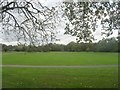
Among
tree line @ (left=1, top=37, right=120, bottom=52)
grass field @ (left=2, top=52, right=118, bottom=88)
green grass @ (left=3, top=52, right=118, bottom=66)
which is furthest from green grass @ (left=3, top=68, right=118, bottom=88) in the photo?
tree line @ (left=1, top=37, right=120, bottom=52)

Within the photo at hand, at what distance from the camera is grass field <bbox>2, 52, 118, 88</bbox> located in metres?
5.68

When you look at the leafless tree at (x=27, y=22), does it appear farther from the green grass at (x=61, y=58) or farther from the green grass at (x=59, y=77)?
the green grass at (x=59, y=77)

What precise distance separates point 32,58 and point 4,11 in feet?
3.75

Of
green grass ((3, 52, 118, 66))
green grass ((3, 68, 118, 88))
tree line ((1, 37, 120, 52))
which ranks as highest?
tree line ((1, 37, 120, 52))

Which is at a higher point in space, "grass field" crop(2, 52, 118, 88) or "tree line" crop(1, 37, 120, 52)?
"tree line" crop(1, 37, 120, 52)

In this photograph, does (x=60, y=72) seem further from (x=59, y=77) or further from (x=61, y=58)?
(x=61, y=58)

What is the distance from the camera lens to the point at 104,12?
15.5 ft

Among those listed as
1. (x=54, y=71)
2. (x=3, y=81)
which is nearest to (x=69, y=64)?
(x=54, y=71)

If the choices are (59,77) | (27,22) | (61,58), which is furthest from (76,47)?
(59,77)

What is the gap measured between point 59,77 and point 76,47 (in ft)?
4.56

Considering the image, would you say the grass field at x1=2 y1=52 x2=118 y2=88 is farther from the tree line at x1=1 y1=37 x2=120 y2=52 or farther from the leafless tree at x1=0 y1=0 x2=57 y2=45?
the leafless tree at x1=0 y1=0 x2=57 y2=45

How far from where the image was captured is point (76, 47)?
5199 millimetres

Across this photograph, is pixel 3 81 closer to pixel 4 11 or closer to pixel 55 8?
pixel 4 11

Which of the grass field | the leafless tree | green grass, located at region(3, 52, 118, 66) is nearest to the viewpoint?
the leafless tree
